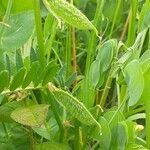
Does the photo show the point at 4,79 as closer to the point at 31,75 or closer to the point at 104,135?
the point at 31,75

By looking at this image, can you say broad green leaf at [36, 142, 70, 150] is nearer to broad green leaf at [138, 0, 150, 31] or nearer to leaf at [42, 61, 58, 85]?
leaf at [42, 61, 58, 85]

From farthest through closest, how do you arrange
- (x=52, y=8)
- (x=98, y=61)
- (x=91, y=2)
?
(x=91, y=2)
(x=98, y=61)
(x=52, y=8)

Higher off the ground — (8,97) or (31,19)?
(31,19)

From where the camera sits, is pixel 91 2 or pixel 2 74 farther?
pixel 91 2

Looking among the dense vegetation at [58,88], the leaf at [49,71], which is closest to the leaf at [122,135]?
the dense vegetation at [58,88]

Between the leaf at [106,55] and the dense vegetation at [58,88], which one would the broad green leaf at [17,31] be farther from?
the leaf at [106,55]

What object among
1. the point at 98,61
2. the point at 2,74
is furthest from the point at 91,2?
the point at 2,74

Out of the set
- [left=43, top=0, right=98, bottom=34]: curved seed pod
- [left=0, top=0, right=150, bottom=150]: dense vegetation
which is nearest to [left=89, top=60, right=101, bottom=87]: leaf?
[left=0, top=0, right=150, bottom=150]: dense vegetation

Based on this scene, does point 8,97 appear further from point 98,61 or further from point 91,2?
point 91,2
